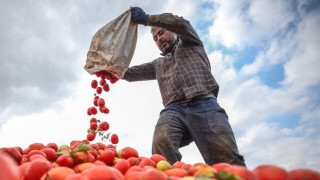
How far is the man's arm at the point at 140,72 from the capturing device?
4742 millimetres

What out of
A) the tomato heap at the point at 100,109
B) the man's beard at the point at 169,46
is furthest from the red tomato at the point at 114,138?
the man's beard at the point at 169,46

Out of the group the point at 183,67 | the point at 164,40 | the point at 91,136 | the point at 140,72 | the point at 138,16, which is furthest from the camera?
the point at 140,72

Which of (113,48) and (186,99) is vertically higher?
(113,48)

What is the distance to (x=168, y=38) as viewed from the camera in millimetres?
4559

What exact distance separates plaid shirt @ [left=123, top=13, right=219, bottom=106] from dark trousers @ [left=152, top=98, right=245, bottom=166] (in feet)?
0.58

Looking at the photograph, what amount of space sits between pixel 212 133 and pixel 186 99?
0.60 meters

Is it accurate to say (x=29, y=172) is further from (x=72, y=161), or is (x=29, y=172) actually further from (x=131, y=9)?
(x=131, y=9)

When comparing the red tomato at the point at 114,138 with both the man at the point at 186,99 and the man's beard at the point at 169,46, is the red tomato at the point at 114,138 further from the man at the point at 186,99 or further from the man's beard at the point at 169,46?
the man's beard at the point at 169,46

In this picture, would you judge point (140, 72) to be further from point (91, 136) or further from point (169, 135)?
point (91, 136)

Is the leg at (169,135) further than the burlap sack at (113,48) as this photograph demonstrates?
Yes

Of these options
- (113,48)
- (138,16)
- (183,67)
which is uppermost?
(138,16)

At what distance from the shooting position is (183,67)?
414cm

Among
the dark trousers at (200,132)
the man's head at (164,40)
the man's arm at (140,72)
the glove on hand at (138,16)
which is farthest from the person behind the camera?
the man's arm at (140,72)

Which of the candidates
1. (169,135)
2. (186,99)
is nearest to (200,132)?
(169,135)
